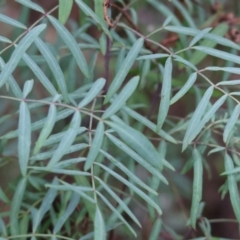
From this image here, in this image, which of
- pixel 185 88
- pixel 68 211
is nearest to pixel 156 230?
pixel 68 211

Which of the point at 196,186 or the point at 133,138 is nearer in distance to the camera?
the point at 133,138

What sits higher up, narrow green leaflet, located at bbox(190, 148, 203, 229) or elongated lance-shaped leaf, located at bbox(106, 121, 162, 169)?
elongated lance-shaped leaf, located at bbox(106, 121, 162, 169)

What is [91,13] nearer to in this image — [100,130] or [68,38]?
[68,38]

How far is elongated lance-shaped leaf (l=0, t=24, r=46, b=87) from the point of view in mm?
534

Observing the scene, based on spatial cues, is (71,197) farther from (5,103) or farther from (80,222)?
(5,103)

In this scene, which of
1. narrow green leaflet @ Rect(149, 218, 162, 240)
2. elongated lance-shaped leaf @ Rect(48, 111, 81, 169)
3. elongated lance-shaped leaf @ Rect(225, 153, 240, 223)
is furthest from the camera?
narrow green leaflet @ Rect(149, 218, 162, 240)

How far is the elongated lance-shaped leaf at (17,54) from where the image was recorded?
0.53m

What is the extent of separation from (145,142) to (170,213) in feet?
3.51

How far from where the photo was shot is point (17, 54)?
544mm

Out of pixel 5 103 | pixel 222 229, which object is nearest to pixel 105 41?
pixel 5 103

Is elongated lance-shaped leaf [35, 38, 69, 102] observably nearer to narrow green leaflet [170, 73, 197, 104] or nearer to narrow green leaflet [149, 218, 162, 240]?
narrow green leaflet [170, 73, 197, 104]

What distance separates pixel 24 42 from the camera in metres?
0.55

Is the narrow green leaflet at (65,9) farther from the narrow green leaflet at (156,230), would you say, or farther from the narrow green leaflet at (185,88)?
the narrow green leaflet at (156,230)

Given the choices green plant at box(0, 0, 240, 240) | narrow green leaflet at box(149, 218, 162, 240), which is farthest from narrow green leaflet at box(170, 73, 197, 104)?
narrow green leaflet at box(149, 218, 162, 240)
